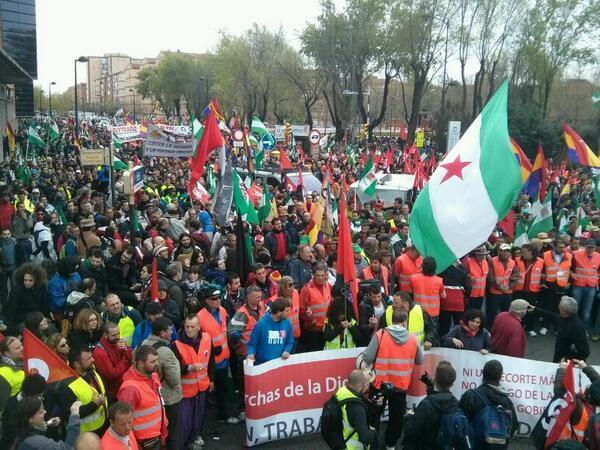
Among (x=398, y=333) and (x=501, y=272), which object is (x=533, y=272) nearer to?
(x=501, y=272)

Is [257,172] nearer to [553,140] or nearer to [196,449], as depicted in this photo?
[196,449]

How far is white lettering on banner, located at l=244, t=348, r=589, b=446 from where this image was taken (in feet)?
19.6

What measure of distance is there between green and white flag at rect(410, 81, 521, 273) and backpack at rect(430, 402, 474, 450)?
7.62 ft

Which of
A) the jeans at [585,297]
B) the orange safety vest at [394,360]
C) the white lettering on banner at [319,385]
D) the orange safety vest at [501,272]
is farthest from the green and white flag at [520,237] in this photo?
the orange safety vest at [394,360]

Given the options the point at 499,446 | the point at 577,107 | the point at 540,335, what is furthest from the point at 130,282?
the point at 577,107

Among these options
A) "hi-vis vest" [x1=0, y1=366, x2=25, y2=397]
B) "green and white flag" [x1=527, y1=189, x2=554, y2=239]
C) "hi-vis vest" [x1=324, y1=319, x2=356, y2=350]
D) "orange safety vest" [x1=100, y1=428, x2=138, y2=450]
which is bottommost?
"hi-vis vest" [x1=324, y1=319, x2=356, y2=350]

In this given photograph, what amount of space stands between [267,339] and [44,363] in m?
2.21

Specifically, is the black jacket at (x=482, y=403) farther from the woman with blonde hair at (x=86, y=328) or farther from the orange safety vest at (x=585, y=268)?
the orange safety vest at (x=585, y=268)

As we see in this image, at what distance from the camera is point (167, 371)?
17.0 ft

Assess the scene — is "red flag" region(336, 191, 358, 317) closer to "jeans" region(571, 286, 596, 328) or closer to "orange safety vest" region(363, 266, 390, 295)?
"orange safety vest" region(363, 266, 390, 295)

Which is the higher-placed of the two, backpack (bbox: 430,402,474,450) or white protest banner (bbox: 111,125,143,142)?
white protest banner (bbox: 111,125,143,142)

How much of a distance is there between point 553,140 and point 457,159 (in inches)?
1316

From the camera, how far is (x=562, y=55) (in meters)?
41.8

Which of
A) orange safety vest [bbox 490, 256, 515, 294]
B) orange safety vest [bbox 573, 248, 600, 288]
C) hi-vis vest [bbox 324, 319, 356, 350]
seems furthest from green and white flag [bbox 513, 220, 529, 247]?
hi-vis vest [bbox 324, 319, 356, 350]
